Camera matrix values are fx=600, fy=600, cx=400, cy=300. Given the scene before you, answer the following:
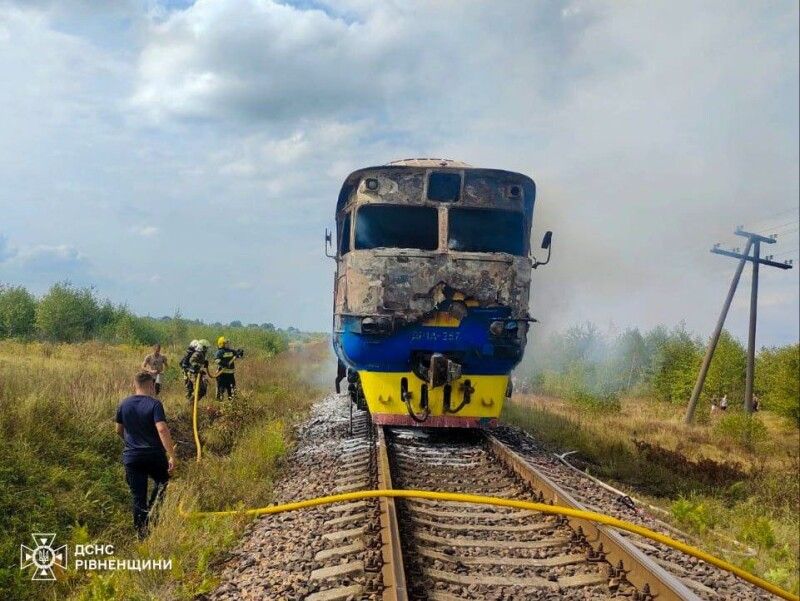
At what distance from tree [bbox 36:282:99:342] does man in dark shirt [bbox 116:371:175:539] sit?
2714cm

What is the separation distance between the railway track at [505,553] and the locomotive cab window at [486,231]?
3.35 m

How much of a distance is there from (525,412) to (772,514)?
7820mm

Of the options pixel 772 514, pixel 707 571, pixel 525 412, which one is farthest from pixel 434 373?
pixel 525 412

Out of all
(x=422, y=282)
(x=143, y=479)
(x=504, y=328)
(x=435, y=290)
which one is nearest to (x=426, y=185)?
(x=422, y=282)

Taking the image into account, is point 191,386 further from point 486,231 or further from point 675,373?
point 675,373

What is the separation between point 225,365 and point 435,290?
5.75 meters

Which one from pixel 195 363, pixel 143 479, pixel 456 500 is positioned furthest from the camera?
pixel 195 363

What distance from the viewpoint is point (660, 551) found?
4.82m

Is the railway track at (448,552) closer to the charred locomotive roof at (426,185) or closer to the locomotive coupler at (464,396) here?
the locomotive coupler at (464,396)

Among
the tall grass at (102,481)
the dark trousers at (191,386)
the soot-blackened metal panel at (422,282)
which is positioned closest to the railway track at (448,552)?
the tall grass at (102,481)

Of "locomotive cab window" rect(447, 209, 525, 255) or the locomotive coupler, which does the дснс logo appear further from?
"locomotive cab window" rect(447, 209, 525, 255)

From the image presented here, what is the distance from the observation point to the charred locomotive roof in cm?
873

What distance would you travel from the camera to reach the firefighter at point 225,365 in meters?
12.0

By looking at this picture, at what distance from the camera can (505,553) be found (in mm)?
4523
